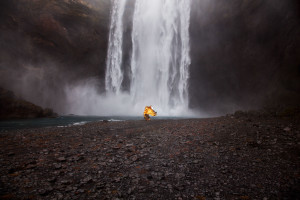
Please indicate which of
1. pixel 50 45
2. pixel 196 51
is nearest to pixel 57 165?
pixel 196 51

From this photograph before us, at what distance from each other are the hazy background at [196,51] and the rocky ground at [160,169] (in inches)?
547

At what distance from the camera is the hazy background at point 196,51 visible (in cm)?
1755

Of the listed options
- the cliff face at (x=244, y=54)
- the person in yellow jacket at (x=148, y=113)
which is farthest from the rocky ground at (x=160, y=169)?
the cliff face at (x=244, y=54)

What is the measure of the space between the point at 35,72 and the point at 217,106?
31899 millimetres

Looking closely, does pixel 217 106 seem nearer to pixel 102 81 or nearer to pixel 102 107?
pixel 102 107

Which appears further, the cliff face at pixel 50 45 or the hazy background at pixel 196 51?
the cliff face at pixel 50 45

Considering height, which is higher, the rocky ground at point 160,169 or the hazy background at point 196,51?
the hazy background at point 196,51

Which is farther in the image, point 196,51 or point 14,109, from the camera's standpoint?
point 196,51

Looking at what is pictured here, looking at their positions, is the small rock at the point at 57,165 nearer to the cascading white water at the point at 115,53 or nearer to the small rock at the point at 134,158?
the small rock at the point at 134,158

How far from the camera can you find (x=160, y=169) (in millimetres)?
3787

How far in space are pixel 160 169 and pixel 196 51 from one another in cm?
2693

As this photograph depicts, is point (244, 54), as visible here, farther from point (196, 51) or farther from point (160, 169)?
point (160, 169)

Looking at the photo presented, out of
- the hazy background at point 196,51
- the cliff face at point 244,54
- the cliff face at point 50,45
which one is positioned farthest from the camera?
the cliff face at point 50,45

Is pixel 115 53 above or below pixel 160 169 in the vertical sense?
above
